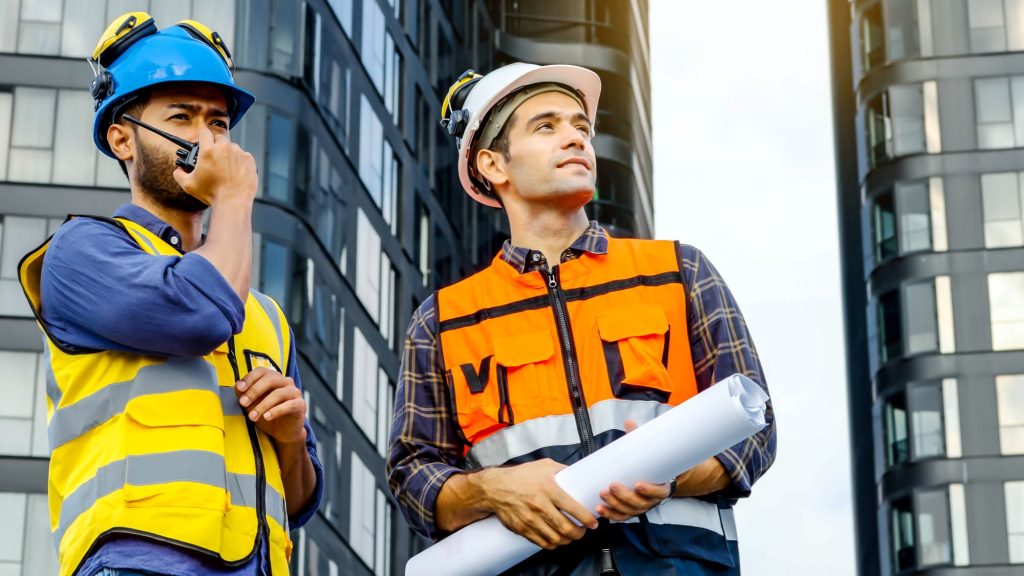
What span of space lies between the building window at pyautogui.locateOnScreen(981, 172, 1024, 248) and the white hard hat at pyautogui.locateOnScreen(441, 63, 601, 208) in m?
54.6

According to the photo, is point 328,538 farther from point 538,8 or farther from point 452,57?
point 538,8

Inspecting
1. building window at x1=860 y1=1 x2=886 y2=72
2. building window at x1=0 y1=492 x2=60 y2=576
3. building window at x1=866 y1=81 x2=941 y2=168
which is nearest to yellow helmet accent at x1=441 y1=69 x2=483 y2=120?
building window at x1=0 y1=492 x2=60 y2=576

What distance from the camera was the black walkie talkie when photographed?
5.77 m

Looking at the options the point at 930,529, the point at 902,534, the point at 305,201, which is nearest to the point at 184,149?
the point at 305,201

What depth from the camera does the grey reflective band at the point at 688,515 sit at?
5746mm

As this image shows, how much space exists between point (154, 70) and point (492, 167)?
149 centimetres

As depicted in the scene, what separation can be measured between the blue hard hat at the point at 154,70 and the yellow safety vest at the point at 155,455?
58 centimetres

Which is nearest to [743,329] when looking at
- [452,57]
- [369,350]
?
[369,350]

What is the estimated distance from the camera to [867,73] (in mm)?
63750

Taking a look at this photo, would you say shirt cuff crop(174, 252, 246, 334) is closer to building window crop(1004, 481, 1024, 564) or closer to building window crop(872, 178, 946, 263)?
building window crop(1004, 481, 1024, 564)

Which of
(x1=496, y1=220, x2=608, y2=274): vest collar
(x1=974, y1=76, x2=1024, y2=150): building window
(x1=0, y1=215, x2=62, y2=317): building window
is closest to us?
(x1=496, y1=220, x2=608, y2=274): vest collar

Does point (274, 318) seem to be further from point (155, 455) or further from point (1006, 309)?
point (1006, 309)

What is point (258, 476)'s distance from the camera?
545 centimetres

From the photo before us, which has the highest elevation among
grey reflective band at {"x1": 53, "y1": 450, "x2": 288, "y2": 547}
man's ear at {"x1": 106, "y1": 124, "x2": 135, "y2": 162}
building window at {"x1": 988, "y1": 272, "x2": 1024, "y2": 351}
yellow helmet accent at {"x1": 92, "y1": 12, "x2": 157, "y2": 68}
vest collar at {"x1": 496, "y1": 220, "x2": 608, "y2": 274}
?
building window at {"x1": 988, "y1": 272, "x2": 1024, "y2": 351}
